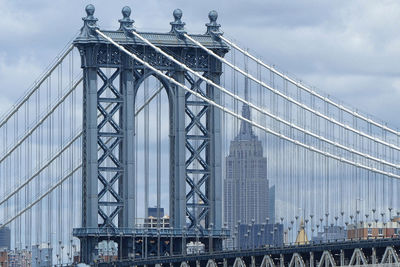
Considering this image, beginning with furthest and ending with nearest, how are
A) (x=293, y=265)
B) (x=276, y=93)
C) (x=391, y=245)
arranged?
(x=276, y=93), (x=293, y=265), (x=391, y=245)

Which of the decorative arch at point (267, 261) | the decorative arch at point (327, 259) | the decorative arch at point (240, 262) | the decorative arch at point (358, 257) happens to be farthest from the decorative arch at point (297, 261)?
the decorative arch at point (240, 262)

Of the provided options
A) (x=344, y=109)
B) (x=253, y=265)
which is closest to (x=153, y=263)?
(x=253, y=265)

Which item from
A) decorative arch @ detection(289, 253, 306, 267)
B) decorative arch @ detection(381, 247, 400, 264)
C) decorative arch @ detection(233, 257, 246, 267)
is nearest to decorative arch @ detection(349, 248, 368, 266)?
decorative arch @ detection(381, 247, 400, 264)

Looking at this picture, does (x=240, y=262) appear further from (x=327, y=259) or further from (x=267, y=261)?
(x=327, y=259)

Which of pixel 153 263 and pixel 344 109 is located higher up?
pixel 344 109

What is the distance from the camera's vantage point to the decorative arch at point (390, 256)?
575 ft

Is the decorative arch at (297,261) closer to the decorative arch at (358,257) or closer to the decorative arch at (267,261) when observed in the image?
the decorative arch at (267,261)

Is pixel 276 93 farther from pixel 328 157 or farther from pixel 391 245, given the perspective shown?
pixel 391 245

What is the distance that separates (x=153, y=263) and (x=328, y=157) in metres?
20.0

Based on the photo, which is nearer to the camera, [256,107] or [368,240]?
[368,240]

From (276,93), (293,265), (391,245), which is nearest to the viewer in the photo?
(391,245)

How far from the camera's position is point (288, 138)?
195m

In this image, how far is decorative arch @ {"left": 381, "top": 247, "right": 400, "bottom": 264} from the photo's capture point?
175125 millimetres

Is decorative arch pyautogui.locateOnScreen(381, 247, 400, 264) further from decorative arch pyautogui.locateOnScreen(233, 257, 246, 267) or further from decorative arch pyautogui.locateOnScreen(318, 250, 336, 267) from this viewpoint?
decorative arch pyautogui.locateOnScreen(233, 257, 246, 267)
